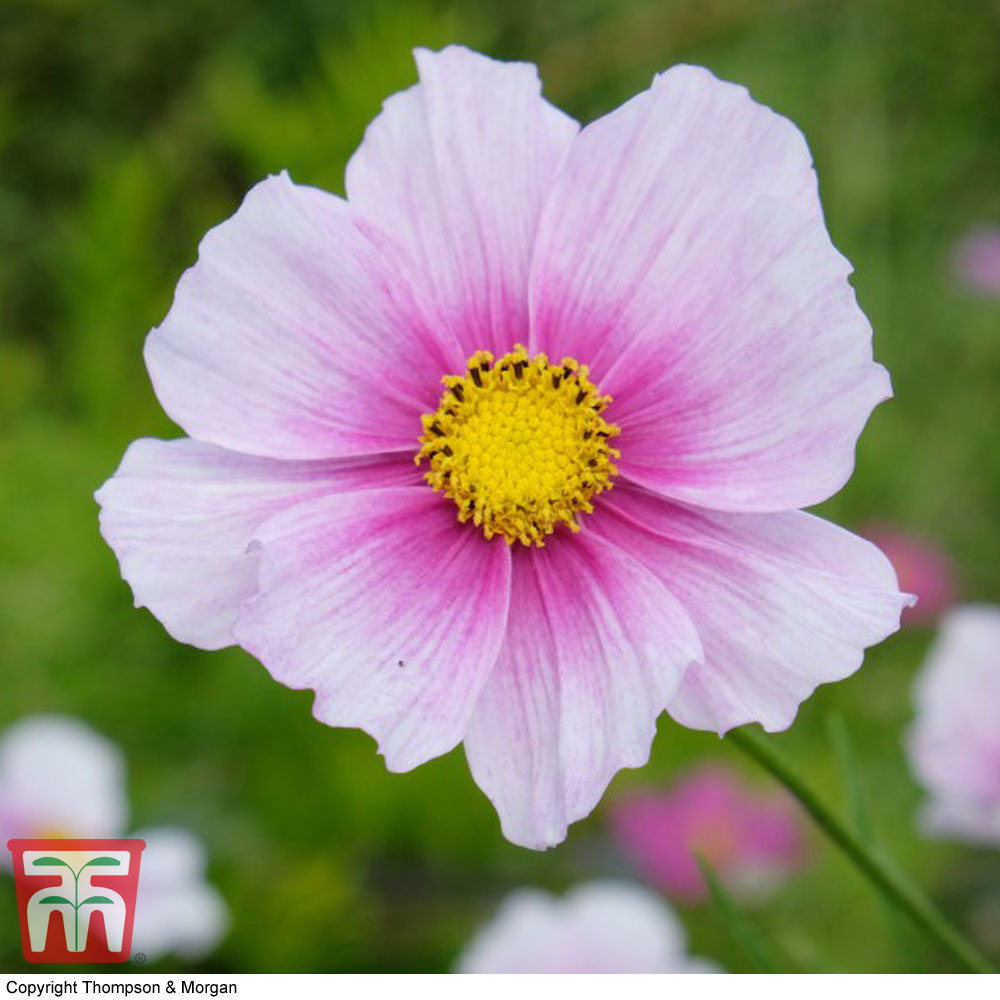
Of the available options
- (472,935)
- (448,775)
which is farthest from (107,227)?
(472,935)

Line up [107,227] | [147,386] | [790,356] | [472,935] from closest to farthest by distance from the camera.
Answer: [790,356]
[472,935]
[107,227]
[147,386]

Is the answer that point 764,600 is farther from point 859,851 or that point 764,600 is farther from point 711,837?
point 711,837

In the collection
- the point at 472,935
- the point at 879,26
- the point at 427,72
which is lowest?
the point at 472,935

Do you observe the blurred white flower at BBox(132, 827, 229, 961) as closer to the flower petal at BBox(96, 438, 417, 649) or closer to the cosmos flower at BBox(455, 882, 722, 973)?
the cosmos flower at BBox(455, 882, 722, 973)

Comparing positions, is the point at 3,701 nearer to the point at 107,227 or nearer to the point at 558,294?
the point at 107,227

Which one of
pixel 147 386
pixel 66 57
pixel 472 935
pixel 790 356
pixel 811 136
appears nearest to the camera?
pixel 790 356

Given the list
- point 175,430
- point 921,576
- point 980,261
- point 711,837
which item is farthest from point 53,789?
point 980,261
